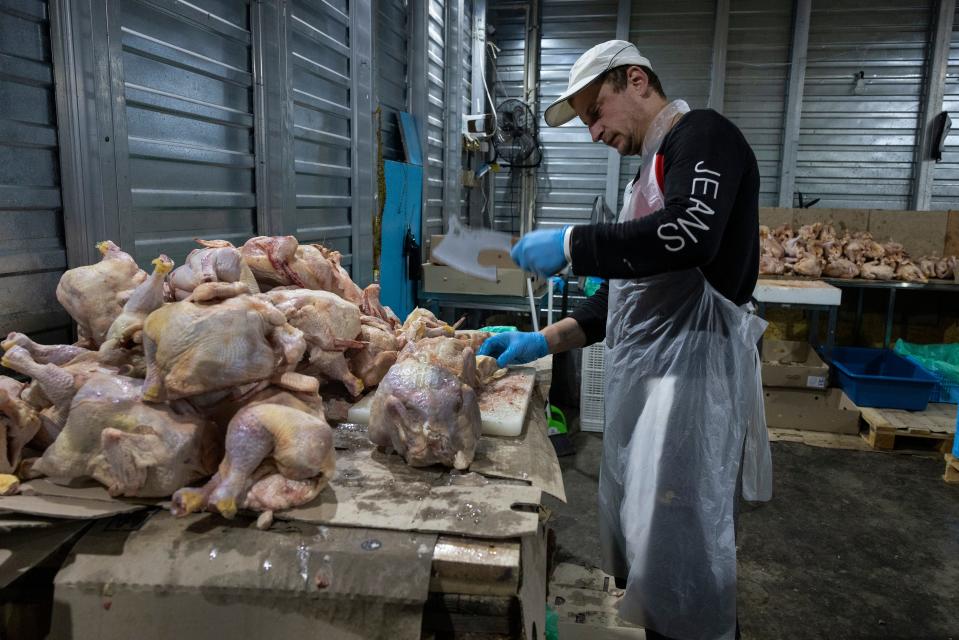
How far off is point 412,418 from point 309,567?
0.56 m

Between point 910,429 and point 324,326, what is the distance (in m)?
5.95

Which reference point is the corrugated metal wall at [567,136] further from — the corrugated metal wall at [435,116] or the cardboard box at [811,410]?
the cardboard box at [811,410]

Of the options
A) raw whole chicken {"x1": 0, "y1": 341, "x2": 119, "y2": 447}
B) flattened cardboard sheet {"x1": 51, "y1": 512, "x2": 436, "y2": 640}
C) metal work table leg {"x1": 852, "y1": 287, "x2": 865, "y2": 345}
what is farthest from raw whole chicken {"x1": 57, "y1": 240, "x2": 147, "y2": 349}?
metal work table leg {"x1": 852, "y1": 287, "x2": 865, "y2": 345}

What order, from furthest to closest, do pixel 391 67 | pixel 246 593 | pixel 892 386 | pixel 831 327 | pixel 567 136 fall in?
1. pixel 567 136
2. pixel 831 327
3. pixel 892 386
4. pixel 391 67
5. pixel 246 593

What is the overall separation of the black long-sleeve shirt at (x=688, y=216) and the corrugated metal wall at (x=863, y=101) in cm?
773

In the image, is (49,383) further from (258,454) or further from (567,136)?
(567,136)

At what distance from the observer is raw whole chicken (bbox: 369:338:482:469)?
1.86 meters

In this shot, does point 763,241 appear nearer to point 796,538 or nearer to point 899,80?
point 899,80

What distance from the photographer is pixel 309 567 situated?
1.44 meters

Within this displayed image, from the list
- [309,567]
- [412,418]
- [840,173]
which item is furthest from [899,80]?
[309,567]

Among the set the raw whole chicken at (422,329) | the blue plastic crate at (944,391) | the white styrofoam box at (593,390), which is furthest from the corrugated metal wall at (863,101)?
the raw whole chicken at (422,329)

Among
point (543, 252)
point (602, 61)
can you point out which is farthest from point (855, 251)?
point (543, 252)

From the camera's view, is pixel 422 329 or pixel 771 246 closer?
pixel 422 329

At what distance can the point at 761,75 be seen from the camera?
8883 millimetres
